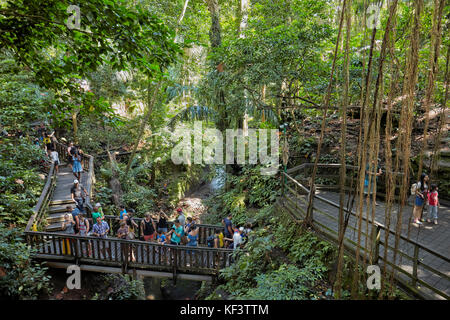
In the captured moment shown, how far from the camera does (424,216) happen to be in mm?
6941

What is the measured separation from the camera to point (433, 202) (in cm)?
629

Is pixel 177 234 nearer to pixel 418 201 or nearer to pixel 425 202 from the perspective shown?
pixel 418 201

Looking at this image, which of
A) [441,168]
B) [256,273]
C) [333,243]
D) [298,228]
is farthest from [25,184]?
[441,168]

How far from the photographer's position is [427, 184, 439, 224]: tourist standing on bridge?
617 cm

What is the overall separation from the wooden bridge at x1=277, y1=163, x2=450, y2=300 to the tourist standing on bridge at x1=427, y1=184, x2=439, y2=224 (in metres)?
0.22

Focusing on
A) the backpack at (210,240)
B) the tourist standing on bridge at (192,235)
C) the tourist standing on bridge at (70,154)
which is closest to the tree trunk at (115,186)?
the tourist standing on bridge at (70,154)

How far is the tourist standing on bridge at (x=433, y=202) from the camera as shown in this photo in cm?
617

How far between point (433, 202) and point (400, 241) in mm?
1868

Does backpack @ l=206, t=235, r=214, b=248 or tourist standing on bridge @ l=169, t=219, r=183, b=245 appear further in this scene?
backpack @ l=206, t=235, r=214, b=248

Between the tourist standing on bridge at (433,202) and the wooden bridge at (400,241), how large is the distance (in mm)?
224

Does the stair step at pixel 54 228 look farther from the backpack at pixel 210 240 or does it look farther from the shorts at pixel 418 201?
the shorts at pixel 418 201

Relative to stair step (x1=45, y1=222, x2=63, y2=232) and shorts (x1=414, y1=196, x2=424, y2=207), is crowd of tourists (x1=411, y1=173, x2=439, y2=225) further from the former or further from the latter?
stair step (x1=45, y1=222, x2=63, y2=232)

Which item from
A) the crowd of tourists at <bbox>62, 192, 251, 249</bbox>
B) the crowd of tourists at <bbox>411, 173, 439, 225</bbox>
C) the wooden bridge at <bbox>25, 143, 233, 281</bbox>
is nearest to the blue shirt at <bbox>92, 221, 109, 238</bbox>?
the crowd of tourists at <bbox>62, 192, 251, 249</bbox>

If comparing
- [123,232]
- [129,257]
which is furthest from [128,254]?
[123,232]
